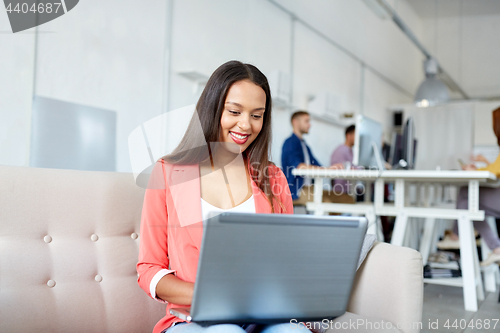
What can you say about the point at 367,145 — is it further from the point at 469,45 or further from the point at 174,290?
the point at 469,45

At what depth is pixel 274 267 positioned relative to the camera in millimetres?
765

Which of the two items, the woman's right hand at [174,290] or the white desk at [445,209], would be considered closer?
the woman's right hand at [174,290]

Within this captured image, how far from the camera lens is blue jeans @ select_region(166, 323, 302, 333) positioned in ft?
2.83

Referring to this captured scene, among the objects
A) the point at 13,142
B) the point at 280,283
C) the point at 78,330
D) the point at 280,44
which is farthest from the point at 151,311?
the point at 280,44

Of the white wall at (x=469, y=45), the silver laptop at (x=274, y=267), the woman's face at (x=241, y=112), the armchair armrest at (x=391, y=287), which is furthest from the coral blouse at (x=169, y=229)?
the white wall at (x=469, y=45)

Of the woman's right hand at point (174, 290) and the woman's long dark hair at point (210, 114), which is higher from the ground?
the woman's long dark hair at point (210, 114)

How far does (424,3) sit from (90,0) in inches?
299

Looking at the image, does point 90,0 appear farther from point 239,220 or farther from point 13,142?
point 239,220

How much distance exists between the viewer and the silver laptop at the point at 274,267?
732 mm

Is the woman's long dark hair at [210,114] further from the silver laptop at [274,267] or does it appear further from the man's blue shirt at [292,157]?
the man's blue shirt at [292,157]

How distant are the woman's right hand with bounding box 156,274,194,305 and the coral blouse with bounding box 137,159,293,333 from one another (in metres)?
0.03

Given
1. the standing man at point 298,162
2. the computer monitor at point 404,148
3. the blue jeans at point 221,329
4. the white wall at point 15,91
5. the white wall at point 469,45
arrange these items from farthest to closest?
the white wall at point 469,45 → the standing man at point 298,162 → the computer monitor at point 404,148 → the white wall at point 15,91 → the blue jeans at point 221,329

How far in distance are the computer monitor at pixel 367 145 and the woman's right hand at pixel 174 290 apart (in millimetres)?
2185

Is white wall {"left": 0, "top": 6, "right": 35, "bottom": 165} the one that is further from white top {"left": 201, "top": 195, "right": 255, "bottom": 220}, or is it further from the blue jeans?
the blue jeans
